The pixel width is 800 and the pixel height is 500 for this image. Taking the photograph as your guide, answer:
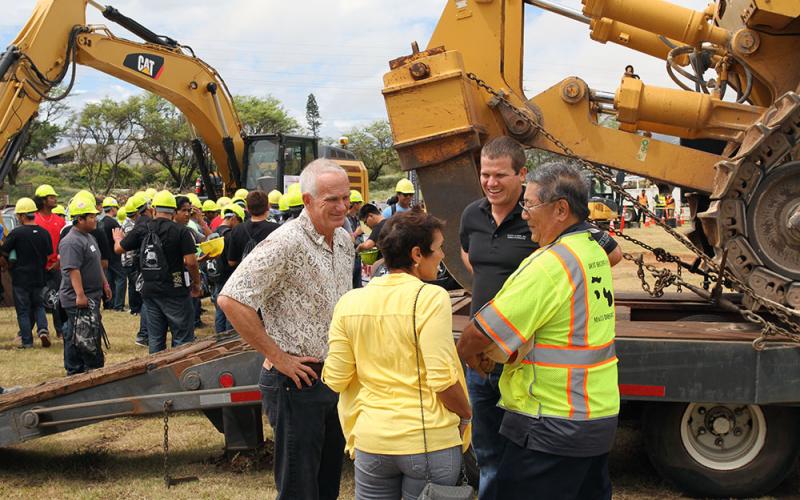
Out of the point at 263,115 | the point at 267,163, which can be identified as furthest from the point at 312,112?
the point at 267,163

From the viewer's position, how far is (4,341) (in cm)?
1246

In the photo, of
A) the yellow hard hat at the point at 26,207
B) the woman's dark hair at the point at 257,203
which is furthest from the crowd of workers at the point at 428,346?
the yellow hard hat at the point at 26,207

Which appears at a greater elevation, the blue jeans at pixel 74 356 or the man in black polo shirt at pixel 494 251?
the man in black polo shirt at pixel 494 251

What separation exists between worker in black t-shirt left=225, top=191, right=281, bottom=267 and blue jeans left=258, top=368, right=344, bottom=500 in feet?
15.5

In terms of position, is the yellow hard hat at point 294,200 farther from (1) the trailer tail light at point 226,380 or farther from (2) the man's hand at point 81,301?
(1) the trailer tail light at point 226,380

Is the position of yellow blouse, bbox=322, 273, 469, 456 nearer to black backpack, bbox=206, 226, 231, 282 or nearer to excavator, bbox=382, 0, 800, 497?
excavator, bbox=382, 0, 800, 497

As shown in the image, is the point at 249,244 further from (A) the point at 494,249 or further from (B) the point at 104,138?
(B) the point at 104,138

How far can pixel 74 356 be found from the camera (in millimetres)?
9148

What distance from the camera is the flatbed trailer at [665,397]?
5.25 m

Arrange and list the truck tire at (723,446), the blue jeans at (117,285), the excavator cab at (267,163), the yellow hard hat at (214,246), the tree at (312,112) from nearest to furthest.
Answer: the truck tire at (723,446) < the yellow hard hat at (214,246) < the blue jeans at (117,285) < the excavator cab at (267,163) < the tree at (312,112)

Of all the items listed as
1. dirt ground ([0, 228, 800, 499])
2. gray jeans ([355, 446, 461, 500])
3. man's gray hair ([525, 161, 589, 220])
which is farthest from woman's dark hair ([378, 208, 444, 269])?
dirt ground ([0, 228, 800, 499])

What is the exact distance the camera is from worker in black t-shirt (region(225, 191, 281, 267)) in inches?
345

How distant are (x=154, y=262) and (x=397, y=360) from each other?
5779 mm

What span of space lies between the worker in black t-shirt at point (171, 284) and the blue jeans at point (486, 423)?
4.86 m
